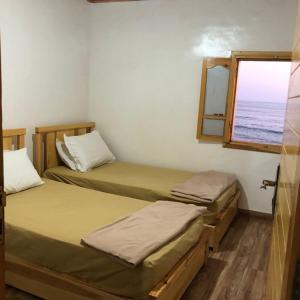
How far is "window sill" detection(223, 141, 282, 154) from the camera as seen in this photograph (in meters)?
3.64

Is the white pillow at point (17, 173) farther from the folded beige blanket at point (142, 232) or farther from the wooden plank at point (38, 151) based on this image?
the folded beige blanket at point (142, 232)

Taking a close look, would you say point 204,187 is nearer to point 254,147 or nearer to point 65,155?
point 254,147

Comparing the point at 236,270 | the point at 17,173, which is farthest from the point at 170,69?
the point at 236,270

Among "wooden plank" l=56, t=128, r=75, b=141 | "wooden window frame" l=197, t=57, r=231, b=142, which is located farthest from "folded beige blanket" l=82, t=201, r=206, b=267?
"wooden plank" l=56, t=128, r=75, b=141

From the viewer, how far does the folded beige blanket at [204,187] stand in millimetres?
2928

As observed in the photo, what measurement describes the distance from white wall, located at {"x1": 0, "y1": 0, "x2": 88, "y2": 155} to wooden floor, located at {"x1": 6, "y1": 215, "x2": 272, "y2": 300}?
190cm

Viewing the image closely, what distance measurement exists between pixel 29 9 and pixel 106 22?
1160 millimetres

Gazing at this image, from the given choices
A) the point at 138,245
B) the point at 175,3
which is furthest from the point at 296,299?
the point at 175,3

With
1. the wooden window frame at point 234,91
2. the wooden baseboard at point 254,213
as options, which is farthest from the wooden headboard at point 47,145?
the wooden baseboard at point 254,213

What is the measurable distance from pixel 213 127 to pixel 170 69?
88cm

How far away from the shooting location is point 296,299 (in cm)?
63

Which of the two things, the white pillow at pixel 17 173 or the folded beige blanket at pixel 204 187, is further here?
the folded beige blanket at pixel 204 187

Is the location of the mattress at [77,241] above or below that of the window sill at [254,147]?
below

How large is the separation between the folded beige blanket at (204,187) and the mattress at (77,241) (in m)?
0.40
